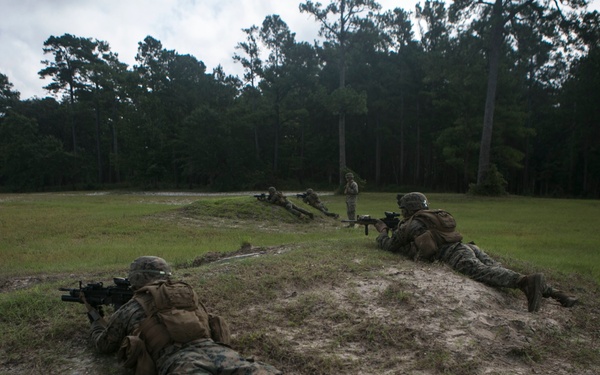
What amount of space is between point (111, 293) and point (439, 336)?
3.48 meters

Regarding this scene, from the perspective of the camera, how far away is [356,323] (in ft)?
17.7

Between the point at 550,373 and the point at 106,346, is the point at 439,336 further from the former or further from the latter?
the point at 106,346

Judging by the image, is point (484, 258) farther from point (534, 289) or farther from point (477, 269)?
point (534, 289)

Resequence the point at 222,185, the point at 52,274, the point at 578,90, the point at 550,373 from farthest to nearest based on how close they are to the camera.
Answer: the point at 222,185
the point at 578,90
the point at 52,274
the point at 550,373

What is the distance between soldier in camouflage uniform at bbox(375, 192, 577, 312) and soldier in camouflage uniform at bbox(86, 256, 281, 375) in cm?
422

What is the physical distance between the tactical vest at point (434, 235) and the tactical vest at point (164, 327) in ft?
14.5

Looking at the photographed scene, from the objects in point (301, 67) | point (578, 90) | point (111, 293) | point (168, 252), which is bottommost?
point (168, 252)

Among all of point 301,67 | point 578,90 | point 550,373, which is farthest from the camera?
point 301,67

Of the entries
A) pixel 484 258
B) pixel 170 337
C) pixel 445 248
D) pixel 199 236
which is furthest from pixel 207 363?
pixel 199 236

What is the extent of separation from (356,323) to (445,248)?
9.75ft

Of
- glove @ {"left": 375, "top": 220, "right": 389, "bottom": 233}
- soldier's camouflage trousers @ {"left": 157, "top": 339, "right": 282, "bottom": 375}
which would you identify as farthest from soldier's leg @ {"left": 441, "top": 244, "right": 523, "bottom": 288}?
soldier's camouflage trousers @ {"left": 157, "top": 339, "right": 282, "bottom": 375}

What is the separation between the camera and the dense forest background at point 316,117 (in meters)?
42.8

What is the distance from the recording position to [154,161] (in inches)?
2133

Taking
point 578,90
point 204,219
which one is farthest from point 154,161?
point 578,90
